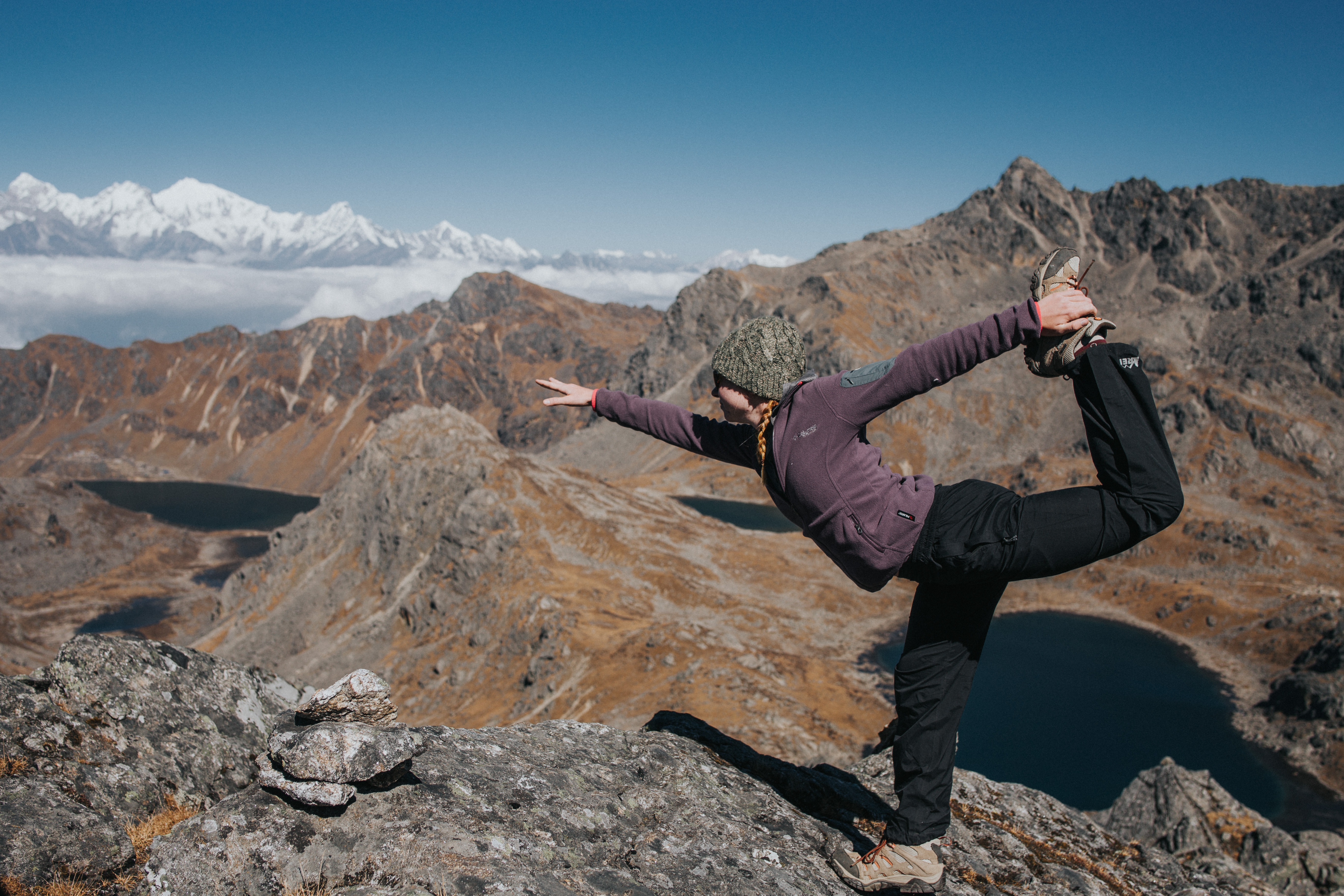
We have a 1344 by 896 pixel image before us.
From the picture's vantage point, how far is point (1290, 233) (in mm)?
176750

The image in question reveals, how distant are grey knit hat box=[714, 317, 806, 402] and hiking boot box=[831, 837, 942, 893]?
14.5ft

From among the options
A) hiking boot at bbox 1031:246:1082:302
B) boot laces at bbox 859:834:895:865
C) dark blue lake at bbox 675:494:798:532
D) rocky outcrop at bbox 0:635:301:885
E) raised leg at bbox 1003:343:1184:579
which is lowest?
dark blue lake at bbox 675:494:798:532

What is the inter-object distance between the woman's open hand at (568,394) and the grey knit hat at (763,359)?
5.68ft

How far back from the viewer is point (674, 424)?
7.19 metres

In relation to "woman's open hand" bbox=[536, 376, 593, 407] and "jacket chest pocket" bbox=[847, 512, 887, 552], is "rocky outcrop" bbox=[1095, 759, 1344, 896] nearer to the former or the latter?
"jacket chest pocket" bbox=[847, 512, 887, 552]

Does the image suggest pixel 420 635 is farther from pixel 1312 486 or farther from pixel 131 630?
pixel 1312 486

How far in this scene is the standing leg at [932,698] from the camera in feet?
21.2

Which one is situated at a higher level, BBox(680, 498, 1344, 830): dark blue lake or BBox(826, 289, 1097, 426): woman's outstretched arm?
BBox(826, 289, 1097, 426): woman's outstretched arm

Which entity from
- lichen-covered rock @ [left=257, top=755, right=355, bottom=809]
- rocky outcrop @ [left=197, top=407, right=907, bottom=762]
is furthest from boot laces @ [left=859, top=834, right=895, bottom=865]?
rocky outcrop @ [left=197, top=407, right=907, bottom=762]

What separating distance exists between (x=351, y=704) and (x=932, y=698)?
6.14 m

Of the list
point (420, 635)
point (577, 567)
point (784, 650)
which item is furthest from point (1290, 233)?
point (420, 635)

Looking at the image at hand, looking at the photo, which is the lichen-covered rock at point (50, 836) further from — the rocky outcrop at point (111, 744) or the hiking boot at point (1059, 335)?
the hiking boot at point (1059, 335)

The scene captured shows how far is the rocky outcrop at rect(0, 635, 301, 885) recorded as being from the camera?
18.6ft

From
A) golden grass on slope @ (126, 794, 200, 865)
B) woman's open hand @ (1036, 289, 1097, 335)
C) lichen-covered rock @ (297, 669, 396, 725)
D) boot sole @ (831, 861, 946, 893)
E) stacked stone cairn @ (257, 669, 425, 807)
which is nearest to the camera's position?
woman's open hand @ (1036, 289, 1097, 335)
